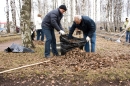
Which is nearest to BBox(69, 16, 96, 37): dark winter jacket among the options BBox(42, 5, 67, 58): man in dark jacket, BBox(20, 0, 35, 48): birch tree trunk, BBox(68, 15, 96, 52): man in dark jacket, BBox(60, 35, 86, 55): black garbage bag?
BBox(68, 15, 96, 52): man in dark jacket

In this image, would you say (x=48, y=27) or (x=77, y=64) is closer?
(x=77, y=64)

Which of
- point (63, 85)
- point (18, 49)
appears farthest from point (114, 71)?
point (18, 49)

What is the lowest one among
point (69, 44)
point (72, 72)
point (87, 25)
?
point (72, 72)

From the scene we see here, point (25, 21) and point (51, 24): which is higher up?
point (25, 21)

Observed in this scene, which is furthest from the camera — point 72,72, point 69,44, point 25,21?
point 25,21

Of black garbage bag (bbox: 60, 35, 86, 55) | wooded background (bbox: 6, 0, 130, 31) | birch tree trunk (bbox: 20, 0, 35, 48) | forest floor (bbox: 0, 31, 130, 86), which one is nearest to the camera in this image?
forest floor (bbox: 0, 31, 130, 86)

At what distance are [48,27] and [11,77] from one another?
2375mm

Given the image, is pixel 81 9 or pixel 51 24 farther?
pixel 81 9

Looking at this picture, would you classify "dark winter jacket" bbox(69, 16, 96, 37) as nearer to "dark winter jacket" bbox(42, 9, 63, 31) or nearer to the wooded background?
"dark winter jacket" bbox(42, 9, 63, 31)

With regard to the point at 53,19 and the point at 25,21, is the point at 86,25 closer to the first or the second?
the point at 53,19

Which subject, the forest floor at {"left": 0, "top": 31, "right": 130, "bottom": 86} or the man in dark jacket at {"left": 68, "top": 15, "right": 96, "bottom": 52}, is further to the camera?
the man in dark jacket at {"left": 68, "top": 15, "right": 96, "bottom": 52}

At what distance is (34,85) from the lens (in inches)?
184

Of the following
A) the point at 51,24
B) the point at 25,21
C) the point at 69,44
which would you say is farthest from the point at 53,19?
the point at 25,21

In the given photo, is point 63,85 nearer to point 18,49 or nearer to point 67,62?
point 67,62
